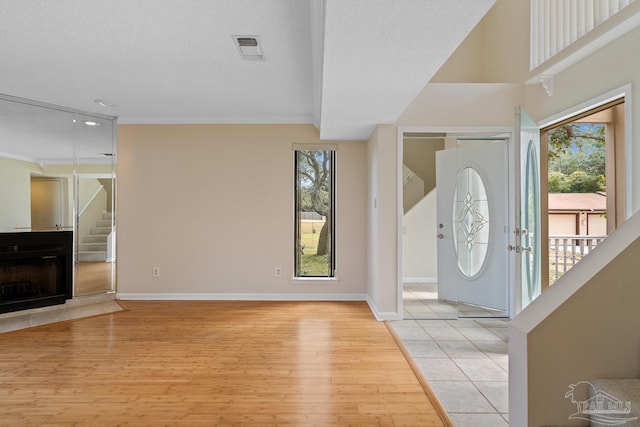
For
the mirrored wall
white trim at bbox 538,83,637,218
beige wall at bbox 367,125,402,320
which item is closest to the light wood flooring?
beige wall at bbox 367,125,402,320

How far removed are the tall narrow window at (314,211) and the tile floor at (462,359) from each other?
1330mm

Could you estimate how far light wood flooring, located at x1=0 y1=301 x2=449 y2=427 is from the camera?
216cm

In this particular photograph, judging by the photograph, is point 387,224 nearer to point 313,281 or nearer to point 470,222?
point 470,222

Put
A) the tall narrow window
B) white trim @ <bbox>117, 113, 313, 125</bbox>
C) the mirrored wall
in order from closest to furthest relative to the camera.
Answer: the mirrored wall, white trim @ <bbox>117, 113, 313, 125</bbox>, the tall narrow window

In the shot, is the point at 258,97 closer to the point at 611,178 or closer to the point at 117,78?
the point at 117,78

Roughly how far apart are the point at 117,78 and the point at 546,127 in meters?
4.33

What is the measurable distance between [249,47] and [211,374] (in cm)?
249

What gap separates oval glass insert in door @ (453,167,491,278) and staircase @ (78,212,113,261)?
453 centimetres

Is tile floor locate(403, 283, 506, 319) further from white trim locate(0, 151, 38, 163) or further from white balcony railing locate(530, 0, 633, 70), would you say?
white trim locate(0, 151, 38, 163)

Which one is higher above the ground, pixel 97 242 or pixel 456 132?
pixel 456 132

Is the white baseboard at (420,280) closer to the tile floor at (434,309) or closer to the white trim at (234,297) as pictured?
the tile floor at (434,309)

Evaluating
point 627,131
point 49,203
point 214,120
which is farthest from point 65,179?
point 627,131

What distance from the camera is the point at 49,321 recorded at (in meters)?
4.07

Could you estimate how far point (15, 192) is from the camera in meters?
4.16
